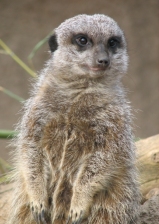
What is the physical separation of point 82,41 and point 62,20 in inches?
127

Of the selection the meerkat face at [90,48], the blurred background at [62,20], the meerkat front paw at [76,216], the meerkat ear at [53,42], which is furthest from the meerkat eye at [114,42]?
the blurred background at [62,20]

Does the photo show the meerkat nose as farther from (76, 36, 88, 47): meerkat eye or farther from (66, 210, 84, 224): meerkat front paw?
(66, 210, 84, 224): meerkat front paw

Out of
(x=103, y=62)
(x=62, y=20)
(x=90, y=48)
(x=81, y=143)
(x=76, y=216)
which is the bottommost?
(x=76, y=216)

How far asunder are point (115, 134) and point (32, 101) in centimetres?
64

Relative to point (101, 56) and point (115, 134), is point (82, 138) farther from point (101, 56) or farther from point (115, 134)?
point (101, 56)

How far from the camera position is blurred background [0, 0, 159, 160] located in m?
6.75

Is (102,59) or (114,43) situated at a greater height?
(114,43)

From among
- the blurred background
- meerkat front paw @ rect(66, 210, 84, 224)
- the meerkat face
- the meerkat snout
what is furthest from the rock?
the blurred background

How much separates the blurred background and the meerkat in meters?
3.08

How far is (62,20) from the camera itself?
22.2 ft

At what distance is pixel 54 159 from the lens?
11.8 ft

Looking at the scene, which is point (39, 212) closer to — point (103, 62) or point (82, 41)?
point (103, 62)

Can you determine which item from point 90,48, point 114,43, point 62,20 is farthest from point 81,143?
point 62,20

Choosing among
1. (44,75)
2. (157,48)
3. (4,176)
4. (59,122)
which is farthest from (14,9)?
(59,122)
